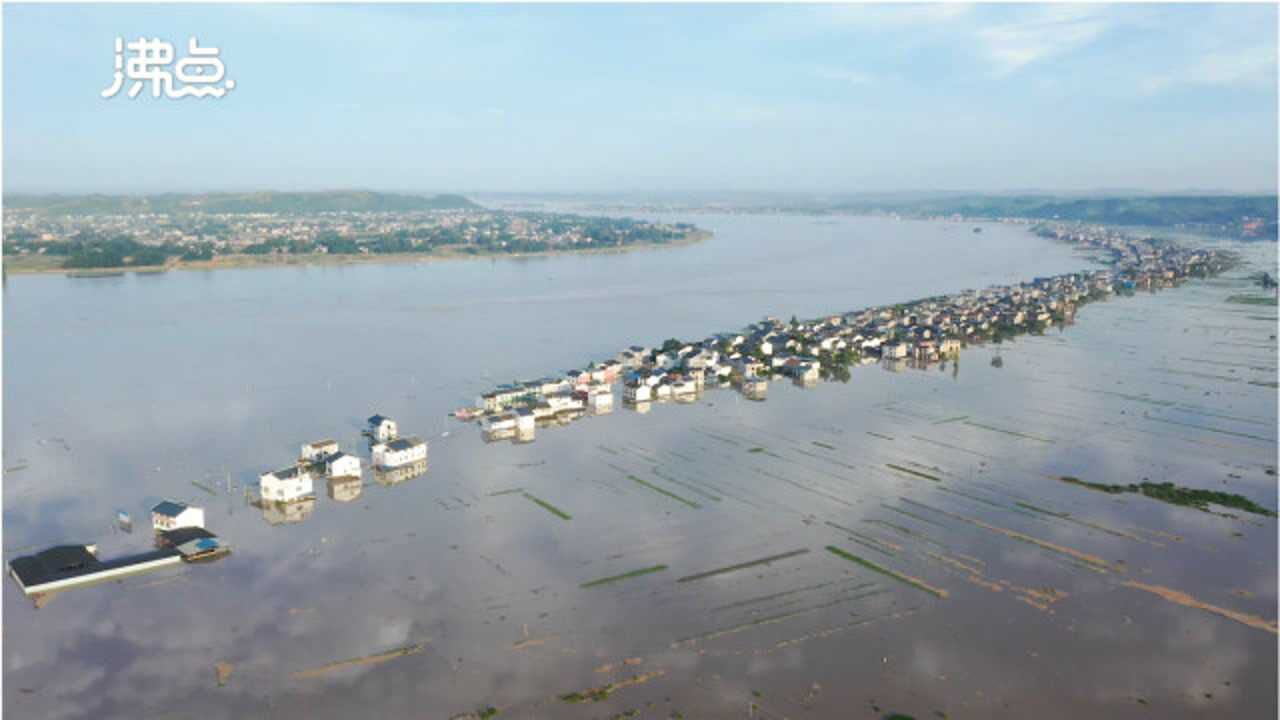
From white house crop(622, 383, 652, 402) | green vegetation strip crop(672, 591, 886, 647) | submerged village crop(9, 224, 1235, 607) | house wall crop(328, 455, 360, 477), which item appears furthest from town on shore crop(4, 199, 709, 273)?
green vegetation strip crop(672, 591, 886, 647)

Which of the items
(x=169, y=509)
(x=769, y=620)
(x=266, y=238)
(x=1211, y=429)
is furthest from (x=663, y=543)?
(x=266, y=238)

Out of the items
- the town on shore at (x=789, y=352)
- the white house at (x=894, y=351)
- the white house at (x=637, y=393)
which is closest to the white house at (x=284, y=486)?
the town on shore at (x=789, y=352)

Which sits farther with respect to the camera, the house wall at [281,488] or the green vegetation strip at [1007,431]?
the green vegetation strip at [1007,431]

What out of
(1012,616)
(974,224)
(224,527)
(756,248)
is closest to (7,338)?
(224,527)

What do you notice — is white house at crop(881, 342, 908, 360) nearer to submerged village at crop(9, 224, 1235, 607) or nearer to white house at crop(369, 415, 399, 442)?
submerged village at crop(9, 224, 1235, 607)

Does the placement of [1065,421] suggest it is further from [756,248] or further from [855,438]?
[756,248]

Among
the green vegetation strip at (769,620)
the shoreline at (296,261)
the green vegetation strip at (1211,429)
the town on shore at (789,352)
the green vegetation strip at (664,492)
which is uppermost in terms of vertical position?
the shoreline at (296,261)

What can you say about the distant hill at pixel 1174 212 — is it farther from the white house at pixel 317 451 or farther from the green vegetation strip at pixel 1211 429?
the white house at pixel 317 451
